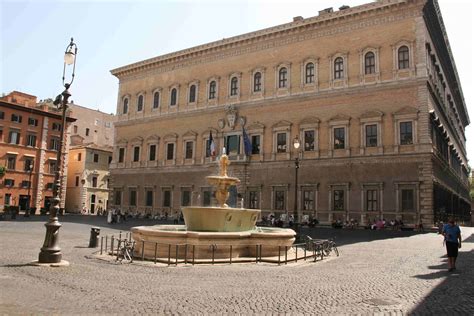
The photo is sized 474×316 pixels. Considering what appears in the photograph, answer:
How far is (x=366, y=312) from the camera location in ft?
20.5

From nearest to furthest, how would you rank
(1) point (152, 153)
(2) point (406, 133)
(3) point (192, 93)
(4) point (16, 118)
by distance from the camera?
(2) point (406, 133), (3) point (192, 93), (1) point (152, 153), (4) point (16, 118)

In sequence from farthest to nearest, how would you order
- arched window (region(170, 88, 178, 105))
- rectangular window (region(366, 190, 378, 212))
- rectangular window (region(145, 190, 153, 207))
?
arched window (region(170, 88, 178, 105)) < rectangular window (region(145, 190, 153, 207)) < rectangular window (region(366, 190, 378, 212))

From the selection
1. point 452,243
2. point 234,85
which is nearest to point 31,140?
point 234,85

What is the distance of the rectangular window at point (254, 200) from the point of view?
3372 cm

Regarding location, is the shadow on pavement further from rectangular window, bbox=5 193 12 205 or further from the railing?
rectangular window, bbox=5 193 12 205

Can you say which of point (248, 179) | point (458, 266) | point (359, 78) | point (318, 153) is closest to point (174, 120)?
point (248, 179)

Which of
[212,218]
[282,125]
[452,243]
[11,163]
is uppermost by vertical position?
[282,125]

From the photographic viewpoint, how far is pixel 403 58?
2888 centimetres

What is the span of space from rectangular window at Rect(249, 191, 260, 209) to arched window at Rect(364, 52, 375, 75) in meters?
12.4

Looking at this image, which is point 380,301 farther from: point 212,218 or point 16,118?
point 16,118

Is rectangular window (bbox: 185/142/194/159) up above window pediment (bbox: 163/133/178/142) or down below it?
below

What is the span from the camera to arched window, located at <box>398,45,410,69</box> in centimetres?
2868

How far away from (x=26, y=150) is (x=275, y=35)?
29096 mm

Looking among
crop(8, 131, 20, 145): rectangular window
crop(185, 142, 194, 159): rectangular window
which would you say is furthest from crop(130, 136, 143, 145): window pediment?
crop(8, 131, 20, 145): rectangular window
